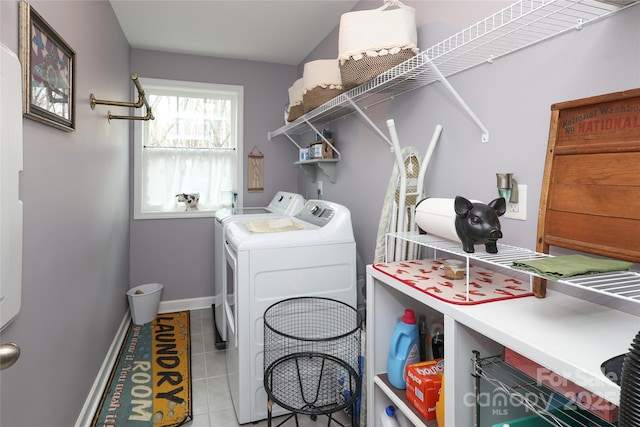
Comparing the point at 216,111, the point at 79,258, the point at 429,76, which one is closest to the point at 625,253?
the point at 429,76

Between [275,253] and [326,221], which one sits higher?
[326,221]

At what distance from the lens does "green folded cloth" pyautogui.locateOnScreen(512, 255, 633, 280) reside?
765mm

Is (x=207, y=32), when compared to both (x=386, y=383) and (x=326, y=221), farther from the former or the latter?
(x=386, y=383)

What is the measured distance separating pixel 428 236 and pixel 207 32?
2.58m

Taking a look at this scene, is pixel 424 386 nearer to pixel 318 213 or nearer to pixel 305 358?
pixel 305 358

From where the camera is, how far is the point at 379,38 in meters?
1.54

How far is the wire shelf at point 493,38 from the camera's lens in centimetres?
100

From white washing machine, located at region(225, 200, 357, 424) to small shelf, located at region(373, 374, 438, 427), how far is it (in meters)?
0.72

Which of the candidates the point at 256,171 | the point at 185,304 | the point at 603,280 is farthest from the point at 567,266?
the point at 185,304

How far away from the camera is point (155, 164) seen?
3521mm

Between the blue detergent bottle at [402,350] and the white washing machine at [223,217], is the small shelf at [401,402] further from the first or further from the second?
the white washing machine at [223,217]

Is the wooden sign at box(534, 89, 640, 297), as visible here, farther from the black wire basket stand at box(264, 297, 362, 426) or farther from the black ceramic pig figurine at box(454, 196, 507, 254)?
the black wire basket stand at box(264, 297, 362, 426)

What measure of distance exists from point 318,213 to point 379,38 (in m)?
1.14

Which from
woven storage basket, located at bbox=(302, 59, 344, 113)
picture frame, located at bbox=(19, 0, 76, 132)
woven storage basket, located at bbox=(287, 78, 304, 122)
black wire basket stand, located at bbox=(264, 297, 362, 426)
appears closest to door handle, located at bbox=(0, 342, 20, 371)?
picture frame, located at bbox=(19, 0, 76, 132)
